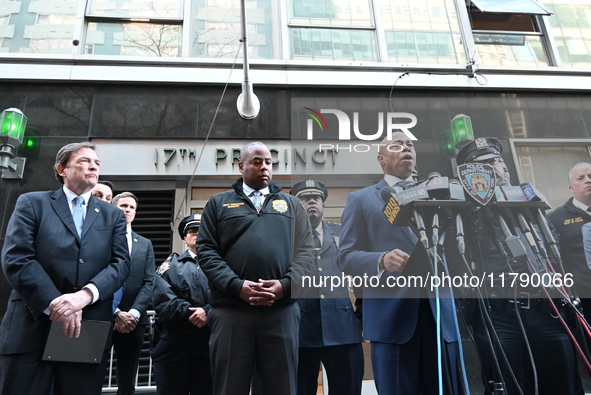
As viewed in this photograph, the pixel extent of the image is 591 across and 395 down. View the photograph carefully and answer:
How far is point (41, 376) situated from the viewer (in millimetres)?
2439

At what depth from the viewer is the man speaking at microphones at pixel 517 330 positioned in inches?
104

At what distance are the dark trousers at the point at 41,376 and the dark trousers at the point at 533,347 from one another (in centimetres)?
235

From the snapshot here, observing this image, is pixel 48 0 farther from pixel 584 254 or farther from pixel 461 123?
pixel 584 254

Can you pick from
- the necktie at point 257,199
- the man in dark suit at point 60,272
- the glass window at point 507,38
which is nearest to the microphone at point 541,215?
the necktie at point 257,199

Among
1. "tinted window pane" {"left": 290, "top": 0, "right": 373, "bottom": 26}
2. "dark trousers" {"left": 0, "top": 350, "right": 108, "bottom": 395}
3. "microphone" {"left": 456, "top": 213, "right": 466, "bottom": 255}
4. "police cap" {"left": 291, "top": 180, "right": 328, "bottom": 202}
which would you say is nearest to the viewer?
"dark trousers" {"left": 0, "top": 350, "right": 108, "bottom": 395}

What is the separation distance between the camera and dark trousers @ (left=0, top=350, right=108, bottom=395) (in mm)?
2404

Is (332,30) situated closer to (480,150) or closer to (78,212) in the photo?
(480,150)

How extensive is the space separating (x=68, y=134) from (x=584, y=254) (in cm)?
638

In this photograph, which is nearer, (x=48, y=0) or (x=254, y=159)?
(x=254, y=159)

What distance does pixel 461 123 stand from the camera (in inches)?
114

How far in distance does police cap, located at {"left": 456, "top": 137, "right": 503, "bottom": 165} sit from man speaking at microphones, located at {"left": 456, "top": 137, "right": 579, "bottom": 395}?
0.42 m

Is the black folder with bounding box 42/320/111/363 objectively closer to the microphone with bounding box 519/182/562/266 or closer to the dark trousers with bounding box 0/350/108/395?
the dark trousers with bounding box 0/350/108/395

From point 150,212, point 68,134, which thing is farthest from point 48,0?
point 150,212

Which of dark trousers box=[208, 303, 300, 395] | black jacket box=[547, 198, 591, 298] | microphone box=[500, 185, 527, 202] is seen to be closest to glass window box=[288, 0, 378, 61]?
microphone box=[500, 185, 527, 202]
